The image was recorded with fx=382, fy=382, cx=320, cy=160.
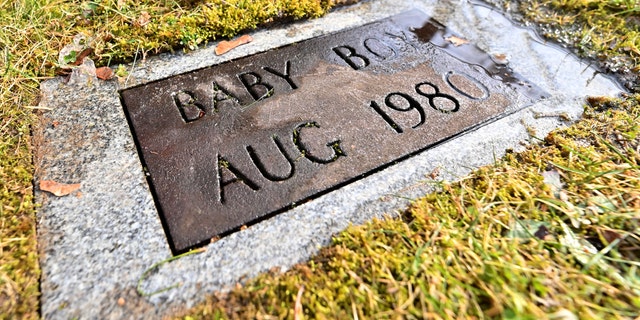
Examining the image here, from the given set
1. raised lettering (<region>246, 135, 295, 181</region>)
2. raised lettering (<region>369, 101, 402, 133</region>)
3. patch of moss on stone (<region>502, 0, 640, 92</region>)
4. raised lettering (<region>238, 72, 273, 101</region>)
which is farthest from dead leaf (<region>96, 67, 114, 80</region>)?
patch of moss on stone (<region>502, 0, 640, 92</region>)

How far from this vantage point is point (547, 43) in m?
2.67

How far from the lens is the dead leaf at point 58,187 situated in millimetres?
1622

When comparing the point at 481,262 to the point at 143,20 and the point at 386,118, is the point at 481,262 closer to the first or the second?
the point at 386,118

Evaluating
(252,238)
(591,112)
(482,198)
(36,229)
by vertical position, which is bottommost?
(36,229)

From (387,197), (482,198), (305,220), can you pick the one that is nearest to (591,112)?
(482,198)

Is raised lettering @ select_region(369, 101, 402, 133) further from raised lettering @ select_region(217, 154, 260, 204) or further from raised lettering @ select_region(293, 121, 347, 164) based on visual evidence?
raised lettering @ select_region(217, 154, 260, 204)

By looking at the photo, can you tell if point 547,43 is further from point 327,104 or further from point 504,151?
point 327,104

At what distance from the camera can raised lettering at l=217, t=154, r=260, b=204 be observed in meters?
1.66

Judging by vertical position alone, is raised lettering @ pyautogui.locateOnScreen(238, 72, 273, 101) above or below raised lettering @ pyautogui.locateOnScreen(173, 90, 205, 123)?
above

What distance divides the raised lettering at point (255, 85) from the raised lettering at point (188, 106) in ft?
0.94

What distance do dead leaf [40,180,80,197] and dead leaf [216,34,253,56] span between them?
1124 millimetres

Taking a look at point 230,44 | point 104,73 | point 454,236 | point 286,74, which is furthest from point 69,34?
point 454,236

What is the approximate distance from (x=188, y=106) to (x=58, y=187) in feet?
2.27

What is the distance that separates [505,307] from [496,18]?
2.35 meters
